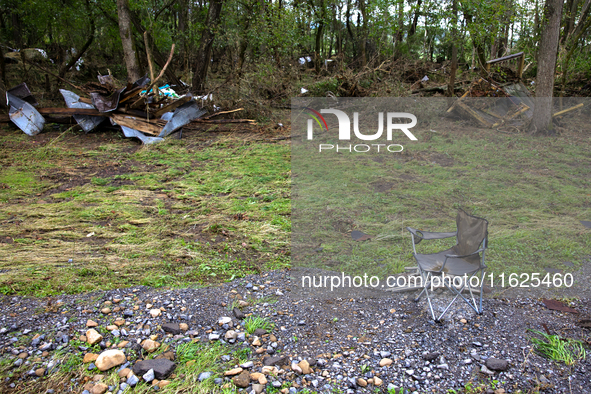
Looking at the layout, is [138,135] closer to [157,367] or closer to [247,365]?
[157,367]

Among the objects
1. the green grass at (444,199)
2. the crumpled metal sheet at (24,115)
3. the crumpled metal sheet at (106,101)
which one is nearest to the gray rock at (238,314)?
the green grass at (444,199)

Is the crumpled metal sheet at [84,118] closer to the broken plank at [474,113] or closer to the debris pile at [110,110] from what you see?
the debris pile at [110,110]

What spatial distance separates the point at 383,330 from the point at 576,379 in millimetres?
1201

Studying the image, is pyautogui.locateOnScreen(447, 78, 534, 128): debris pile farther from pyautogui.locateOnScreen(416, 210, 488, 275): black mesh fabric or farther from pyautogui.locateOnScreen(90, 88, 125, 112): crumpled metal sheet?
pyautogui.locateOnScreen(90, 88, 125, 112): crumpled metal sheet

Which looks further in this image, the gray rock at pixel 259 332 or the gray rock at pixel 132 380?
the gray rock at pixel 259 332

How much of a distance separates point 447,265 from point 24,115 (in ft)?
32.9

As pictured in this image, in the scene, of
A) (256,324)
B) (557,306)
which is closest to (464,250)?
(557,306)

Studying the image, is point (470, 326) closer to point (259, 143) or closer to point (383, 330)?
point (383, 330)

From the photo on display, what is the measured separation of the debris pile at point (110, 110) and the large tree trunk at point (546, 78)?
846cm

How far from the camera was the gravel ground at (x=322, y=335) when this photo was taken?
8.23 ft

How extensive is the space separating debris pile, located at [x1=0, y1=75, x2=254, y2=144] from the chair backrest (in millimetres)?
7433

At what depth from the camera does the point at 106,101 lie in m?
9.54

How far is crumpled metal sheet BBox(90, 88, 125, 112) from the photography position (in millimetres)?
9301

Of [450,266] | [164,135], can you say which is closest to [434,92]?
[164,135]
